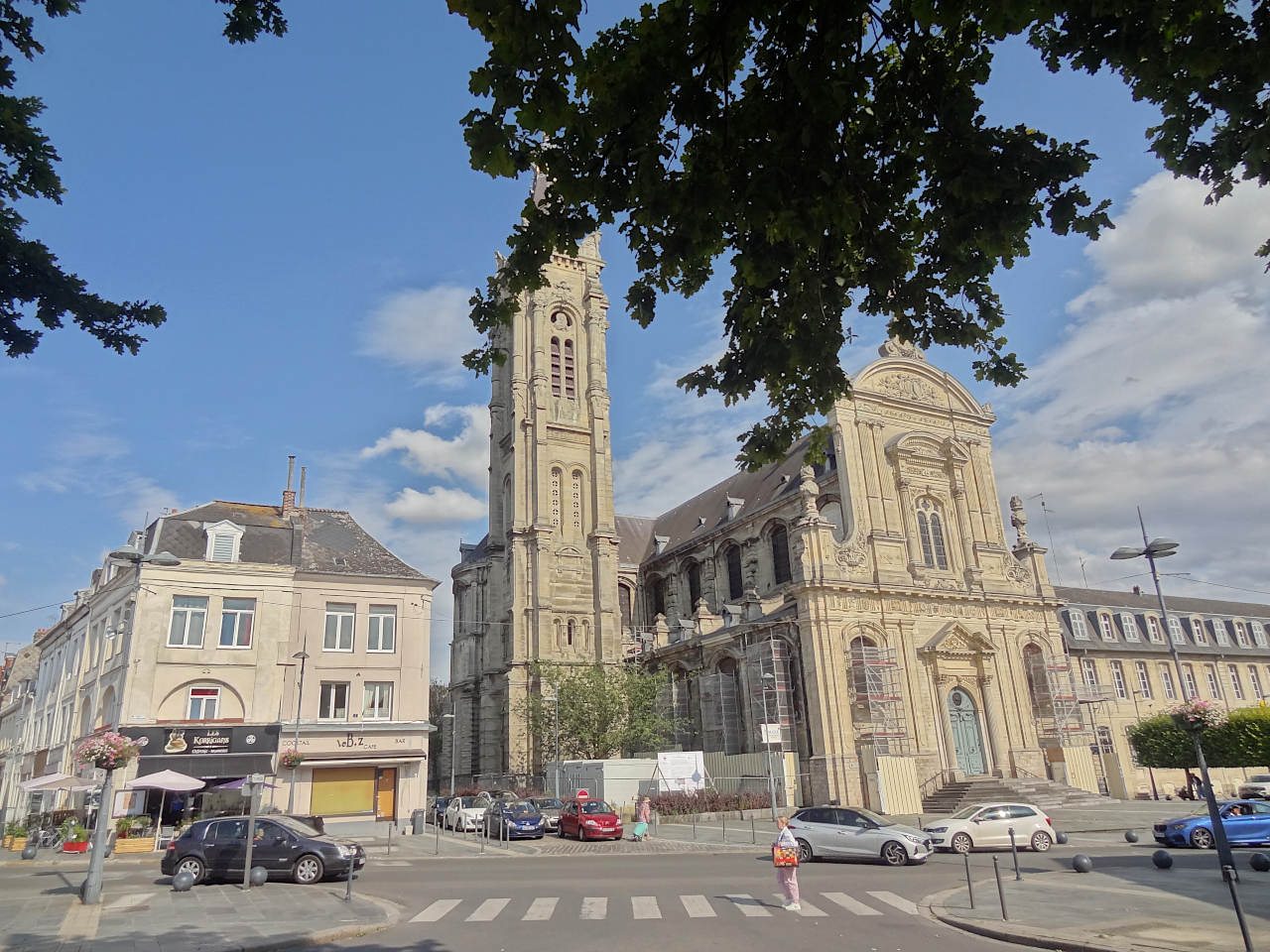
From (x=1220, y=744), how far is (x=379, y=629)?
3933 centimetres

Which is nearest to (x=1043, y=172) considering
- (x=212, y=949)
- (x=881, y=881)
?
(x=212, y=949)

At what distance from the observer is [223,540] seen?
1236 inches

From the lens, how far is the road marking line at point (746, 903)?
41.7 ft

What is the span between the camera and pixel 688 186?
6.00m

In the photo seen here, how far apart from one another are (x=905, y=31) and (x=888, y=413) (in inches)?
1482

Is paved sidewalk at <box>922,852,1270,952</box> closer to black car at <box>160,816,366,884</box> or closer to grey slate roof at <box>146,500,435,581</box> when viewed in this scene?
black car at <box>160,816,366,884</box>

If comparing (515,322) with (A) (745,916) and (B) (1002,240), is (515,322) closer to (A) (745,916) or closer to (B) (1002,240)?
(A) (745,916)

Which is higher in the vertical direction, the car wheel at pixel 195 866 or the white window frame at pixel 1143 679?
the white window frame at pixel 1143 679

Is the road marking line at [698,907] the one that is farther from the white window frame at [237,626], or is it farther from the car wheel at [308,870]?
the white window frame at [237,626]

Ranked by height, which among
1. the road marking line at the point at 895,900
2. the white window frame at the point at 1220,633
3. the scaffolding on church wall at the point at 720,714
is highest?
the white window frame at the point at 1220,633

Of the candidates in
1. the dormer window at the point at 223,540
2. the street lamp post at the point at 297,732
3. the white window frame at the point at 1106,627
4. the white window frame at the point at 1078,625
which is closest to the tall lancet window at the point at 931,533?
the white window frame at the point at 1078,625

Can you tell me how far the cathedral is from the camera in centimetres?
3609

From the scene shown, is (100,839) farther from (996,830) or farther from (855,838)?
(996,830)

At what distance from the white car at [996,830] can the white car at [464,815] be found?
16490 mm
